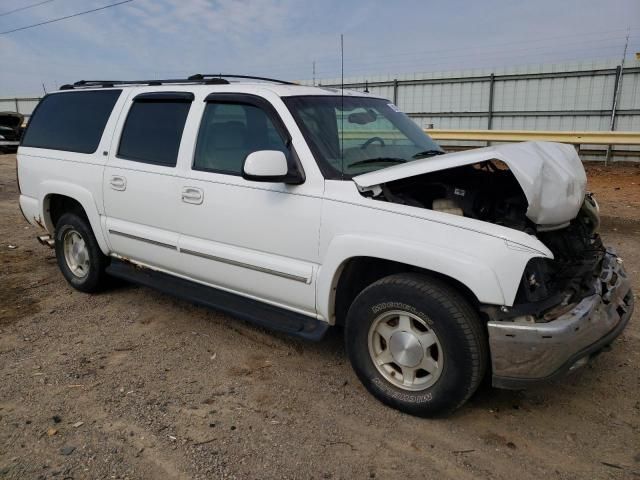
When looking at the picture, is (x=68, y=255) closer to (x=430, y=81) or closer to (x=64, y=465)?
(x=64, y=465)

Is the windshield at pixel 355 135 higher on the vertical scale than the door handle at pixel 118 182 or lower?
higher

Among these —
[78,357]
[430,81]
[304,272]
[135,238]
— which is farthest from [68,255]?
[430,81]

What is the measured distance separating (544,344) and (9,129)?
20594mm

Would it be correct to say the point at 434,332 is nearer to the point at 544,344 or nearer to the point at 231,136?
the point at 544,344

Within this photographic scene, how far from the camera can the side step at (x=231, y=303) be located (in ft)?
11.3

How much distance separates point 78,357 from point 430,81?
51.3 feet

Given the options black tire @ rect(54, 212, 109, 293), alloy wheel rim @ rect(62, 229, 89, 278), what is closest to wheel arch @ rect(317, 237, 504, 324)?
black tire @ rect(54, 212, 109, 293)

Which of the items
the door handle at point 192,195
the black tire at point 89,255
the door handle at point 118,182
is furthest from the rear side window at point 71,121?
the door handle at point 192,195

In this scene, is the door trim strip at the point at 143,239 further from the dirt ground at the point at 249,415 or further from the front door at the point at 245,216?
the dirt ground at the point at 249,415

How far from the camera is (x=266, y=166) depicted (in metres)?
3.16

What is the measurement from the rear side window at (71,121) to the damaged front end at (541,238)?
2.82 m

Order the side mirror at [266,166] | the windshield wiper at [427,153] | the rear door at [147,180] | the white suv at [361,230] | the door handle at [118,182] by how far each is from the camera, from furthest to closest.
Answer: the door handle at [118,182]
the rear door at [147,180]
the windshield wiper at [427,153]
the side mirror at [266,166]
the white suv at [361,230]

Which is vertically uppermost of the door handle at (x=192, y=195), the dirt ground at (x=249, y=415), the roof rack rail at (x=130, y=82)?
the roof rack rail at (x=130, y=82)

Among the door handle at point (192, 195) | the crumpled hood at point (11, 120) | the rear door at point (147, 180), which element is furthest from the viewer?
the crumpled hood at point (11, 120)
